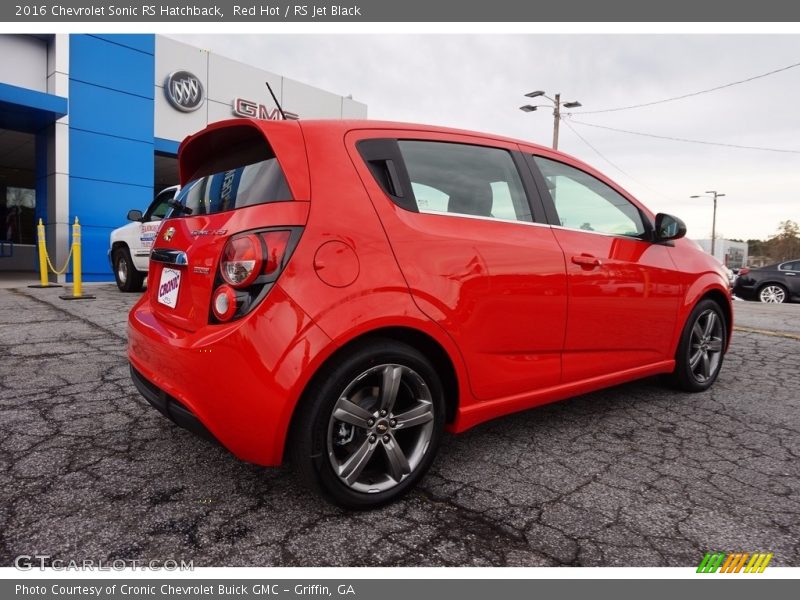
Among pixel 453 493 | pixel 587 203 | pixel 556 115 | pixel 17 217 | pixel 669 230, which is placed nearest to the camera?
pixel 453 493

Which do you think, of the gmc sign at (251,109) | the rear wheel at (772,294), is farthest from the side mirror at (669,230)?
the gmc sign at (251,109)

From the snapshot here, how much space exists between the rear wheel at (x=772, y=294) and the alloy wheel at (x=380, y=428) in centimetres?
1443

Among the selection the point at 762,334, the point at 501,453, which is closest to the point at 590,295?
the point at 501,453

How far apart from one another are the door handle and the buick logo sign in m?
14.1

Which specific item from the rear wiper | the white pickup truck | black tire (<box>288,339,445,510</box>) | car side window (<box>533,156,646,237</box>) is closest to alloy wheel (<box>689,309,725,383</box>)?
car side window (<box>533,156,646,237</box>)

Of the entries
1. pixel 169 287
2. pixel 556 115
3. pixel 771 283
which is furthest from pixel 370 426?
pixel 556 115

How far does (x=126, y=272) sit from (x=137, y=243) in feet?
2.70

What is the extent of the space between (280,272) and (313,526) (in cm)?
94

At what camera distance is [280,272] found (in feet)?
6.06

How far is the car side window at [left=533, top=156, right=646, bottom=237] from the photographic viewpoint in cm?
287

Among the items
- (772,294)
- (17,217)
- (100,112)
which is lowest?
(772,294)

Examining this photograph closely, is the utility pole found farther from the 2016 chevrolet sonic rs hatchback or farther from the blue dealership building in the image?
the 2016 chevrolet sonic rs hatchback

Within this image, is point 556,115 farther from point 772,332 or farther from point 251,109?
point 772,332

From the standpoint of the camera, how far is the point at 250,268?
1866 millimetres
